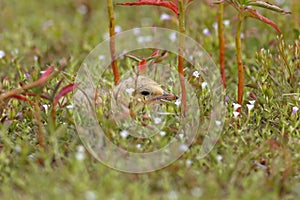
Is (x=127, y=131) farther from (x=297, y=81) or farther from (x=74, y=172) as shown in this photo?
(x=297, y=81)

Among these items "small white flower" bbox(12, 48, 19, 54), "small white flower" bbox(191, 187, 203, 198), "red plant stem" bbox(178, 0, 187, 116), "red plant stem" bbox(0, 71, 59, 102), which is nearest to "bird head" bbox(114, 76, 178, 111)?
"red plant stem" bbox(178, 0, 187, 116)

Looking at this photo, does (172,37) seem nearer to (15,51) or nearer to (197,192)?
(15,51)

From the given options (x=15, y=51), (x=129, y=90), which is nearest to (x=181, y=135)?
(x=129, y=90)

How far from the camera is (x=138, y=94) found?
3.17 metres

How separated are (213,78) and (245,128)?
1.85 feet

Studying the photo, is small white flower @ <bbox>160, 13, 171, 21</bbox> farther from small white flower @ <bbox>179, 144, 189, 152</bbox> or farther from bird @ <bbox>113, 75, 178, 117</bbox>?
→ small white flower @ <bbox>179, 144, 189, 152</bbox>

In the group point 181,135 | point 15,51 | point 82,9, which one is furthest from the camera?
point 82,9

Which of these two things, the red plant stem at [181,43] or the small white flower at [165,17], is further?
the small white flower at [165,17]

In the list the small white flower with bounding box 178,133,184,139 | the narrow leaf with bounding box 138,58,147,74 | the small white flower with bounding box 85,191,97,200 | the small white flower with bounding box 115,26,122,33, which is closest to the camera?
the small white flower with bounding box 85,191,97,200

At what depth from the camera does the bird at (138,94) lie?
3111 mm

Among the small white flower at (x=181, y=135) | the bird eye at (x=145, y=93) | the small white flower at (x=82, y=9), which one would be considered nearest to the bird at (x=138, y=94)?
the bird eye at (x=145, y=93)

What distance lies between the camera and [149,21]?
5070mm

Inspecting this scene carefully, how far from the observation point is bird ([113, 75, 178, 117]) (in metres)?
3.11

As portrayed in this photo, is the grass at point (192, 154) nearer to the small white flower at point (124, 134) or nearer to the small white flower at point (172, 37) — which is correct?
the small white flower at point (124, 134)
